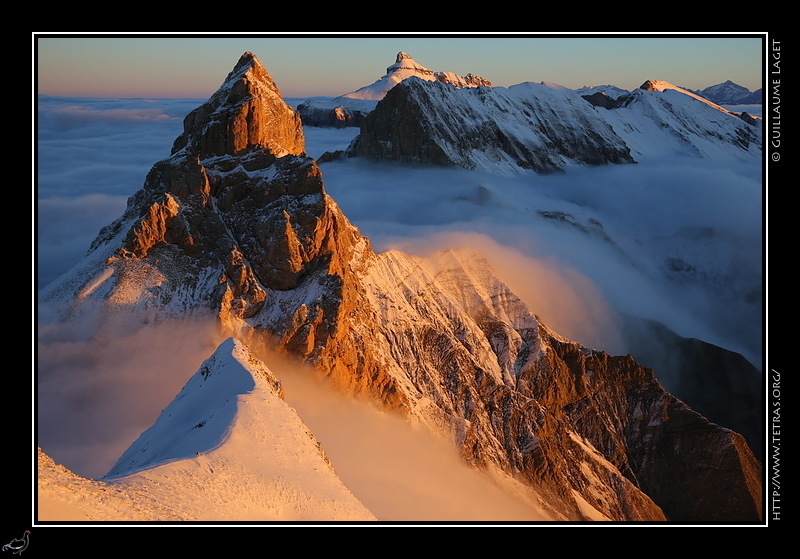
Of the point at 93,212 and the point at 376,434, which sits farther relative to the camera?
the point at 93,212

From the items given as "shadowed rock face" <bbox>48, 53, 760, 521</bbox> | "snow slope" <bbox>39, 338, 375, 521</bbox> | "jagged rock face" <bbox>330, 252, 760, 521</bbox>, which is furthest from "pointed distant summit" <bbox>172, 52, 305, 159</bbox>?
"snow slope" <bbox>39, 338, 375, 521</bbox>

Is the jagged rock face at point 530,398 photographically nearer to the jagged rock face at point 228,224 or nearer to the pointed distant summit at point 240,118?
the jagged rock face at point 228,224

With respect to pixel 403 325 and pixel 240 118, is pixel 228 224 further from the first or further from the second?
pixel 403 325

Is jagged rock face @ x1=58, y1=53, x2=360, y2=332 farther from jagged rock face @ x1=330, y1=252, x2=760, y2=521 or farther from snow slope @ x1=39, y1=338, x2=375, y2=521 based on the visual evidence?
snow slope @ x1=39, y1=338, x2=375, y2=521

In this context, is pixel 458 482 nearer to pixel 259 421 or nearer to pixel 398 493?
pixel 398 493
